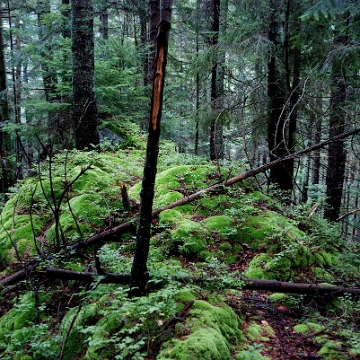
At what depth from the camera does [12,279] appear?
3.92 metres

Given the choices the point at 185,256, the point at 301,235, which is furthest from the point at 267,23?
the point at 185,256

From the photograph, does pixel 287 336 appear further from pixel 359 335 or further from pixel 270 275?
pixel 270 275

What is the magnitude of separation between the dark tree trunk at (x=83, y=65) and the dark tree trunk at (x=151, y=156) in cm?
532

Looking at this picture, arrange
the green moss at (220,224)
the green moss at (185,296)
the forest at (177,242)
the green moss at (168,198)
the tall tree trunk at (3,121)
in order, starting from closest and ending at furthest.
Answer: the forest at (177,242) → the green moss at (185,296) → the green moss at (220,224) → the green moss at (168,198) → the tall tree trunk at (3,121)

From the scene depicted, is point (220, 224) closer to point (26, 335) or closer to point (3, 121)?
point (26, 335)

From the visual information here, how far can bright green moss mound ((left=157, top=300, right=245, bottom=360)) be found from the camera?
2.36 metres

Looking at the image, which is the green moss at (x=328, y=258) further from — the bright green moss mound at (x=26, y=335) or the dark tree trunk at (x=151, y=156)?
the bright green moss mound at (x=26, y=335)

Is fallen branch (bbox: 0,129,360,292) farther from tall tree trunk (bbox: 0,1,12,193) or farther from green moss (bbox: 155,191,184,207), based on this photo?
tall tree trunk (bbox: 0,1,12,193)

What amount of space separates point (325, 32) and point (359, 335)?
22.6 ft

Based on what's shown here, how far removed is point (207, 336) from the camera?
253 cm

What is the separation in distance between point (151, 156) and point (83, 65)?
636 cm

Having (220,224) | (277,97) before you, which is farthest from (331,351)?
(277,97)

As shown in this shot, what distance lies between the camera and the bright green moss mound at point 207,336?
93.0 inches

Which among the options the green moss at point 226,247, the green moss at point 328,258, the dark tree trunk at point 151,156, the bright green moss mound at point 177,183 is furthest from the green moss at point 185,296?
the green moss at point 328,258
